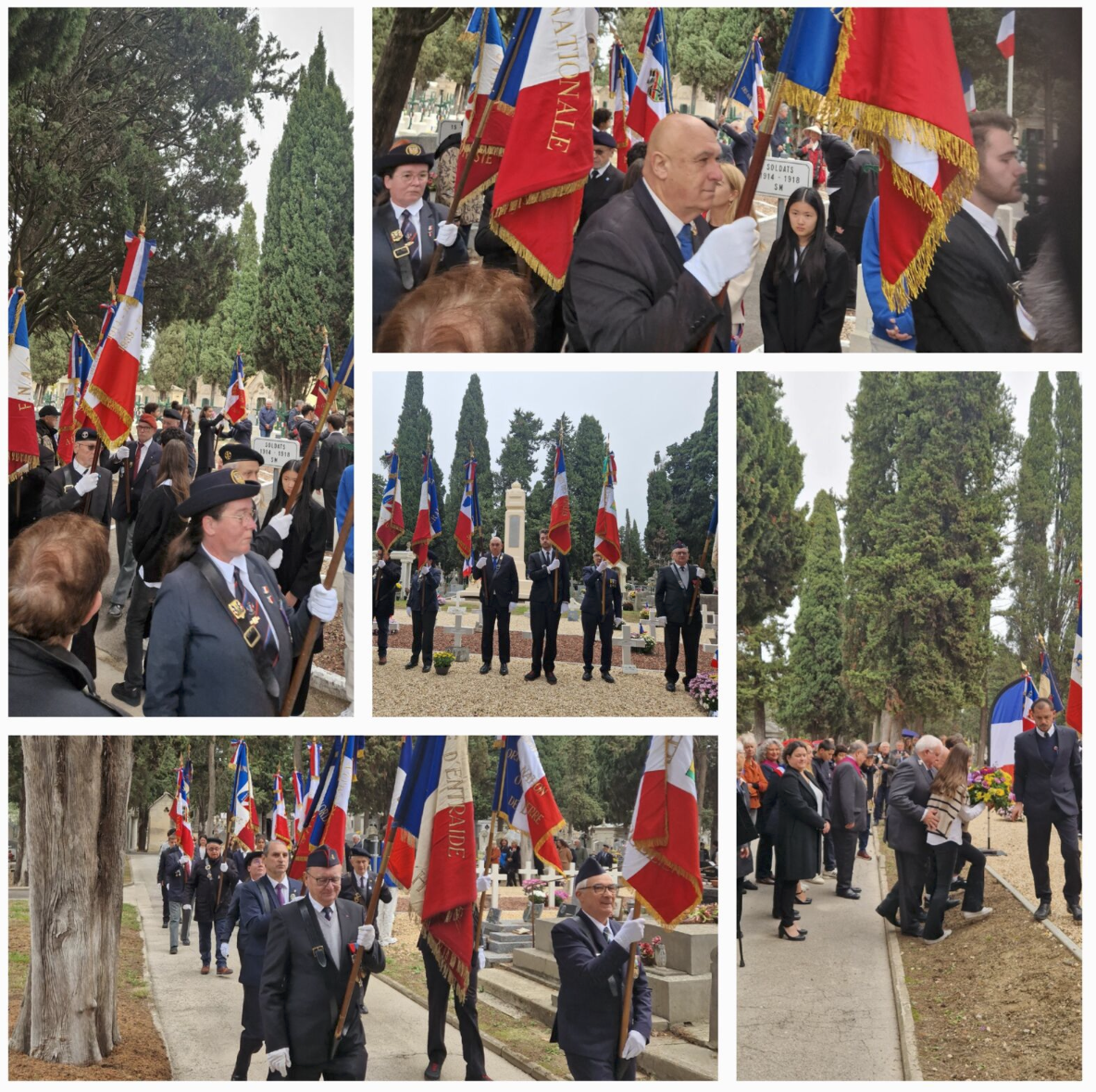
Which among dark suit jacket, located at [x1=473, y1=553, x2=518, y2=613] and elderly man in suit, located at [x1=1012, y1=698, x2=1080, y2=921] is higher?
dark suit jacket, located at [x1=473, y1=553, x2=518, y2=613]

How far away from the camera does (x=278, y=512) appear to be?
488cm

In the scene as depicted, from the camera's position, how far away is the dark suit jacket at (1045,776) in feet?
15.8

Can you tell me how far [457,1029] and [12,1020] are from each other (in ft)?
5.89

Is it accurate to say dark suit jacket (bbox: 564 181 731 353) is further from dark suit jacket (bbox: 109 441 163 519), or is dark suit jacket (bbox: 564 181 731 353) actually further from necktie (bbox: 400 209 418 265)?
dark suit jacket (bbox: 109 441 163 519)

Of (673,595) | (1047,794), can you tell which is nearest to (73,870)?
(673,595)

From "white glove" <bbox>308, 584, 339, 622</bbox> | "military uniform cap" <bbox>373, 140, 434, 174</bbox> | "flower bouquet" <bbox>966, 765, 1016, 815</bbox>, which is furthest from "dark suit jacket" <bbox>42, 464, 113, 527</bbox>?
"flower bouquet" <bbox>966, 765, 1016, 815</bbox>

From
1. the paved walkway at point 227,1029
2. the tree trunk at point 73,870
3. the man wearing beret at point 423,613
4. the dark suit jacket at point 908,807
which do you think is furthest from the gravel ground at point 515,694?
the tree trunk at point 73,870

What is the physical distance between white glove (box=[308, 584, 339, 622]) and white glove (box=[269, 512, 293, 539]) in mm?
258

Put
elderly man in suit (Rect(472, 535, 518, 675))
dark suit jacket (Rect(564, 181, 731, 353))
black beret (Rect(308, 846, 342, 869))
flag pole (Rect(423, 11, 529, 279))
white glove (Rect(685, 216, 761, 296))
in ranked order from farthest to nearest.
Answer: black beret (Rect(308, 846, 342, 869)) → elderly man in suit (Rect(472, 535, 518, 675)) → flag pole (Rect(423, 11, 529, 279)) → dark suit jacket (Rect(564, 181, 731, 353)) → white glove (Rect(685, 216, 761, 296))

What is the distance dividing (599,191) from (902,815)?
8.87 ft

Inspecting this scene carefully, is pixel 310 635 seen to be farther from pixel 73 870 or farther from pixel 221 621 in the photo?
pixel 73 870

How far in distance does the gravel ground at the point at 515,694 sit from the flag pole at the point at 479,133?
4.78ft

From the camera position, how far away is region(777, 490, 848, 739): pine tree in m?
4.82

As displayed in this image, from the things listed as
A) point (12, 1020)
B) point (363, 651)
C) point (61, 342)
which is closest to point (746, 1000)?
point (363, 651)
